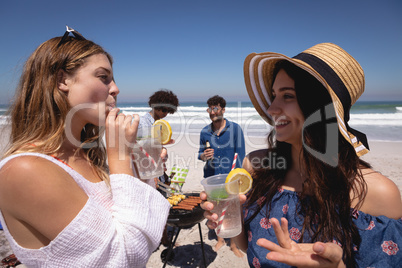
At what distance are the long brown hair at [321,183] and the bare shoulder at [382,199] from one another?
0.14 feet

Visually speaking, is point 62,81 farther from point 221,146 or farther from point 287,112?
point 221,146

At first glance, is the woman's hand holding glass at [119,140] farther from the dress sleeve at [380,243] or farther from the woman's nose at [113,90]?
the dress sleeve at [380,243]

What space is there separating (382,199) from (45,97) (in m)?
2.19

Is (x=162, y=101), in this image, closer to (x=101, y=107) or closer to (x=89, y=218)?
(x=101, y=107)

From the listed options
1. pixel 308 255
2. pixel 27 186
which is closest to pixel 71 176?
pixel 27 186

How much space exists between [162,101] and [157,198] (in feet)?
14.3

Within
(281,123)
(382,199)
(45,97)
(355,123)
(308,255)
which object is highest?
(45,97)

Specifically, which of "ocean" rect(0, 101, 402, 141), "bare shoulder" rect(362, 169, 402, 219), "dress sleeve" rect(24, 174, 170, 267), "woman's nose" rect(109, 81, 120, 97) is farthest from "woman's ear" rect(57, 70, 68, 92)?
"ocean" rect(0, 101, 402, 141)

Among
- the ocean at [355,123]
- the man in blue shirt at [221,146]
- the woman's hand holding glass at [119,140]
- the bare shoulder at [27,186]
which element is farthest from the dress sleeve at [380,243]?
the ocean at [355,123]

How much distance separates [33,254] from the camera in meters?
1.16

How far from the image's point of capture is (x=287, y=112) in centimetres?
180

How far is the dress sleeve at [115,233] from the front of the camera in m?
1.12

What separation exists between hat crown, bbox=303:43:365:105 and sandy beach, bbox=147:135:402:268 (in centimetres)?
330

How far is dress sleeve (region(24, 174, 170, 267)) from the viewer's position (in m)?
1.12
